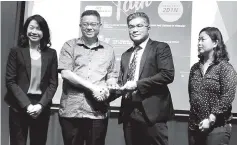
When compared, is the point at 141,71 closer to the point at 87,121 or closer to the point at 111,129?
the point at 87,121

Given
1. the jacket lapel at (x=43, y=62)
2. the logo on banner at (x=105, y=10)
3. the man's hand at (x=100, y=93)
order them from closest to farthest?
the man's hand at (x=100, y=93)
the jacket lapel at (x=43, y=62)
the logo on banner at (x=105, y=10)

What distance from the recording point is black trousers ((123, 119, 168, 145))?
1.93 m

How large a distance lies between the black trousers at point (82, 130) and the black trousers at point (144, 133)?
0.66 feet

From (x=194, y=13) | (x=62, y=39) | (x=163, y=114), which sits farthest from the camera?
(x=62, y=39)

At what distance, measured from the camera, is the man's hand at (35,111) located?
2080 millimetres

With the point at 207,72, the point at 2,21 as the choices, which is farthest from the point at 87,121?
the point at 2,21

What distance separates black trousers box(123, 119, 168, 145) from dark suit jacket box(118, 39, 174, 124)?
51 millimetres

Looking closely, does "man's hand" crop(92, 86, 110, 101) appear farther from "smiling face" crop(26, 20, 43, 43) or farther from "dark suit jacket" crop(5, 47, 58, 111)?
"smiling face" crop(26, 20, 43, 43)

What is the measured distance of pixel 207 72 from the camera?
1.97 metres

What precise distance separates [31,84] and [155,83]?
975 millimetres

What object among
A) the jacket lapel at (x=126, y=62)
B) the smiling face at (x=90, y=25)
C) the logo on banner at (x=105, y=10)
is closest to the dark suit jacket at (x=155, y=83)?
the jacket lapel at (x=126, y=62)

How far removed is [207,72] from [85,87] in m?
0.88

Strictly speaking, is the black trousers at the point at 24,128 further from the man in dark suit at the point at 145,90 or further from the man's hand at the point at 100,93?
the man in dark suit at the point at 145,90

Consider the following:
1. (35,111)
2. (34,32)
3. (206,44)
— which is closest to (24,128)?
(35,111)
